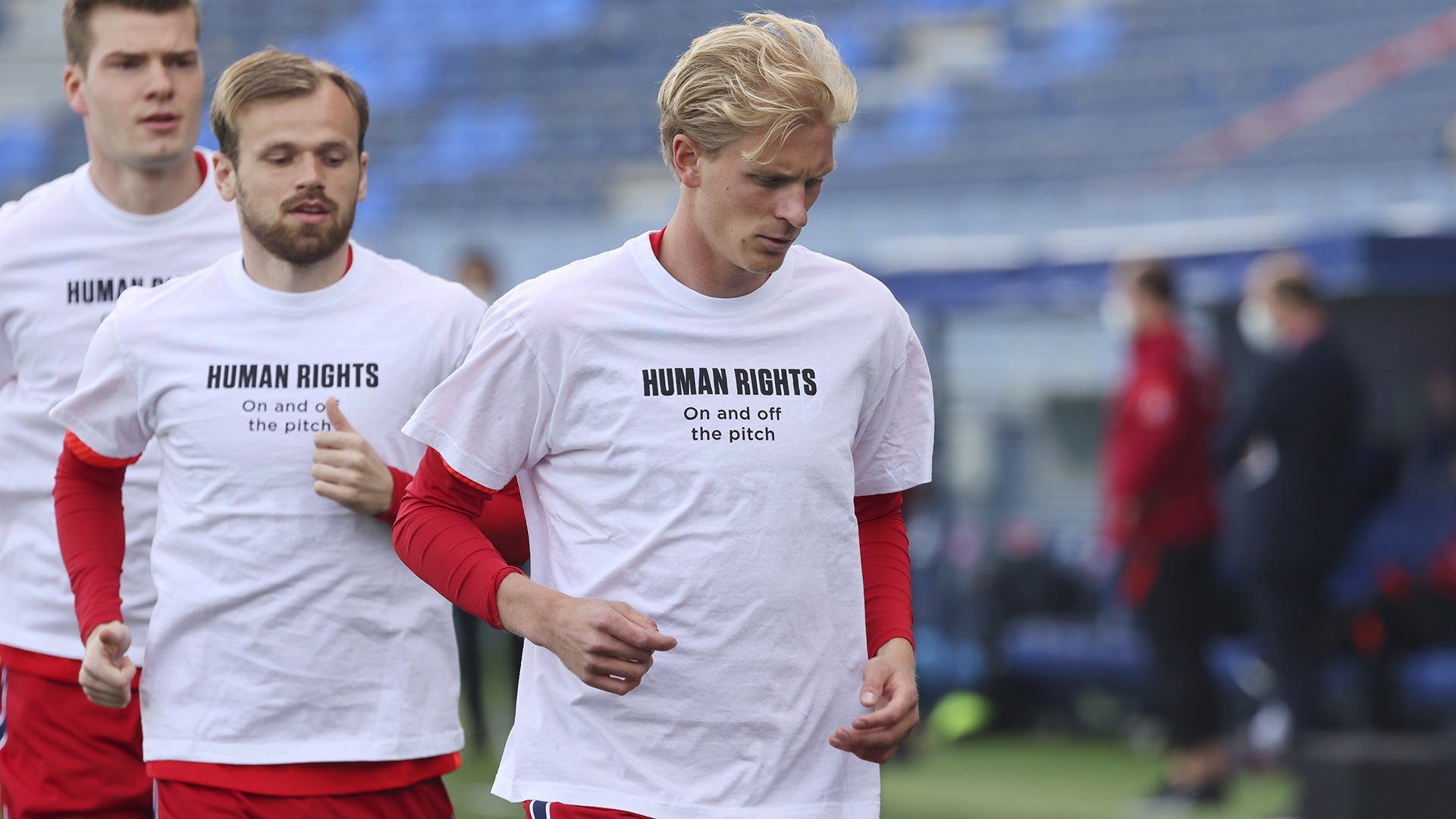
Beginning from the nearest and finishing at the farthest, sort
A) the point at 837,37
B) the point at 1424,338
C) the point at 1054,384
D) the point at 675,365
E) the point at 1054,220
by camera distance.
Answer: the point at 675,365 → the point at 1424,338 → the point at 1054,384 → the point at 1054,220 → the point at 837,37

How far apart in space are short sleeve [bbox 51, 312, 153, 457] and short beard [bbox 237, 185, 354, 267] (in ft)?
0.91

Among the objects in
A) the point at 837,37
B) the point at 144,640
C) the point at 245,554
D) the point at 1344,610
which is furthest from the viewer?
the point at 837,37

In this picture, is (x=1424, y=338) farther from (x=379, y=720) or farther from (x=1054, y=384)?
(x=379, y=720)

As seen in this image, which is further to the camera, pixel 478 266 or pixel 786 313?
pixel 478 266

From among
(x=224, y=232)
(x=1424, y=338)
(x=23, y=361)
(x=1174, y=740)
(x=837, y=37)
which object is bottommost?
(x=1174, y=740)

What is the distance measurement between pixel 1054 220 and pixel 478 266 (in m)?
6.71

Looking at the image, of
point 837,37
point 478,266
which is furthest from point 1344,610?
point 837,37

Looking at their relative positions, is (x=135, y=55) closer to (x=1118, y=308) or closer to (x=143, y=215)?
(x=143, y=215)

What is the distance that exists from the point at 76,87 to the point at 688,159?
1511mm

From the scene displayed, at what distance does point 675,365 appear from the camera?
209cm

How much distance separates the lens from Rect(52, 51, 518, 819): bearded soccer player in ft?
7.88

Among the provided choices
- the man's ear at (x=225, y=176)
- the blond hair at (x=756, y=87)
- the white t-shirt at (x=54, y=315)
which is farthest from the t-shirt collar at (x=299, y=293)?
the blond hair at (x=756, y=87)

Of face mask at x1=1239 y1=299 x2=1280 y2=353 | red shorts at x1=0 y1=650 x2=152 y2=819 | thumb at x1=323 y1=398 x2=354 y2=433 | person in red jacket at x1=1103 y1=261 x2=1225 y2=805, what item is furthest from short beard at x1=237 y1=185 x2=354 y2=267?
face mask at x1=1239 y1=299 x2=1280 y2=353

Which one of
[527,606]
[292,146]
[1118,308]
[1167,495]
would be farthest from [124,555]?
[1118,308]
